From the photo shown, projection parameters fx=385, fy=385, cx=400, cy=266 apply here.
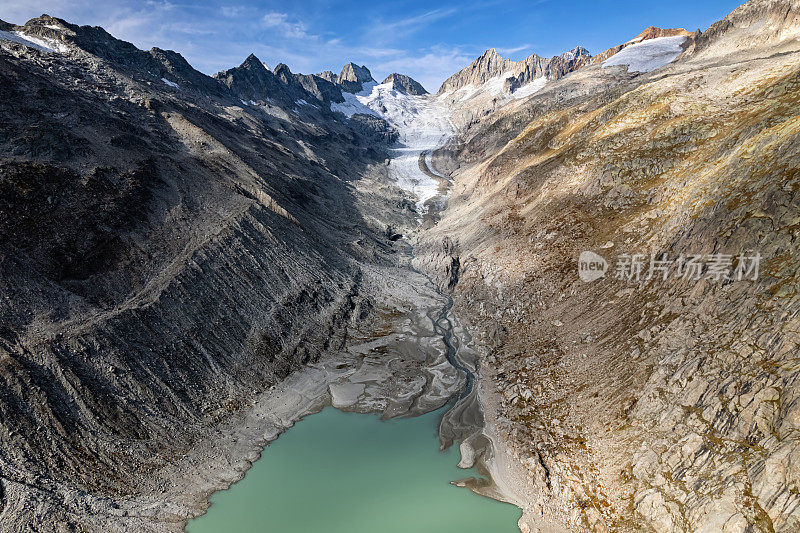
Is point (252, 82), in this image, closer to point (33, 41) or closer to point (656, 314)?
point (33, 41)

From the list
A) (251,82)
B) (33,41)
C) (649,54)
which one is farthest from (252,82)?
(649,54)

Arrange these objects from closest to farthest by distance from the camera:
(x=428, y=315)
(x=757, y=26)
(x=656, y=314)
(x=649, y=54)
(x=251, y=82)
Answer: (x=656, y=314), (x=428, y=315), (x=757, y=26), (x=649, y=54), (x=251, y=82)

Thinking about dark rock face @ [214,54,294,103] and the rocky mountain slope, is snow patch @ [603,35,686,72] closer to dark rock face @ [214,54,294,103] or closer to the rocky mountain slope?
the rocky mountain slope

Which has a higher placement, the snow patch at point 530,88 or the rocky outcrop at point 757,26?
the snow patch at point 530,88

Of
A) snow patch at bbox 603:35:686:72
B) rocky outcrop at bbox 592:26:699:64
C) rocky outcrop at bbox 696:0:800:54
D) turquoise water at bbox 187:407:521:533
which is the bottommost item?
turquoise water at bbox 187:407:521:533

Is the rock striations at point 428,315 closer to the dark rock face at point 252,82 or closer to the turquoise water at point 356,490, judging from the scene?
the turquoise water at point 356,490

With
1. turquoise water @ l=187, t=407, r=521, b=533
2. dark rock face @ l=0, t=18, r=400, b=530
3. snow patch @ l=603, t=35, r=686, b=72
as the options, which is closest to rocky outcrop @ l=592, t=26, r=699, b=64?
snow patch @ l=603, t=35, r=686, b=72

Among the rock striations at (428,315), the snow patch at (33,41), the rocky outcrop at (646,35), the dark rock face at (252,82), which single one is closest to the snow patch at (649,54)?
the rocky outcrop at (646,35)
